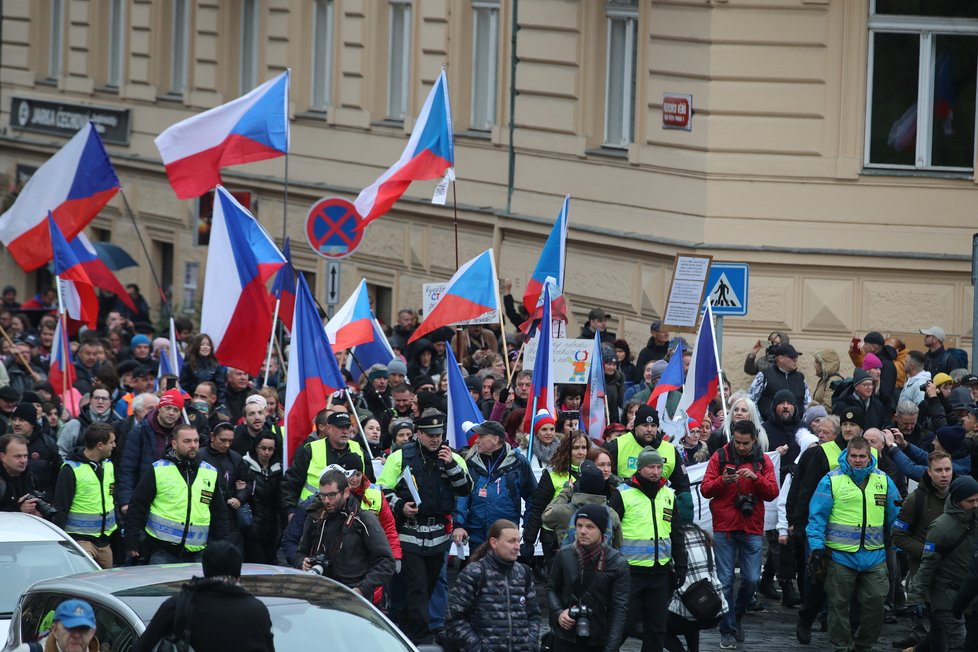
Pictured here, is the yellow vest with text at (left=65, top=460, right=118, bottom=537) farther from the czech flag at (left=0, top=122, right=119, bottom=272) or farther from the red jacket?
the czech flag at (left=0, top=122, right=119, bottom=272)

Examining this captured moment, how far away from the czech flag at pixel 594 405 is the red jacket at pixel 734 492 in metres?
2.48

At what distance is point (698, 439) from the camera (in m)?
15.2

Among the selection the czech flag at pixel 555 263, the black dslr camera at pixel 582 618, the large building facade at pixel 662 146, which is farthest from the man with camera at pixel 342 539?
the large building facade at pixel 662 146

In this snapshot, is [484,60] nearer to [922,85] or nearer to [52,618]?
[922,85]

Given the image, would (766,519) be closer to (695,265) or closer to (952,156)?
(695,265)

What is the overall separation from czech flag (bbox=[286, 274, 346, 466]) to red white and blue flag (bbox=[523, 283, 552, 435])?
1.45 metres

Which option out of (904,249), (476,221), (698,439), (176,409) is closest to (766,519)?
(698,439)

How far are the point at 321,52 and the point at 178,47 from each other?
475 cm

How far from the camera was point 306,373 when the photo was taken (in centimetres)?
1467

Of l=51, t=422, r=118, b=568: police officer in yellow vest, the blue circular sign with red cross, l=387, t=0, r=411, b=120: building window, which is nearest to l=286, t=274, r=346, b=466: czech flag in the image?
l=51, t=422, r=118, b=568: police officer in yellow vest

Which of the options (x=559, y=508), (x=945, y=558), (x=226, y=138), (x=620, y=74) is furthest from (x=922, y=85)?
(x=559, y=508)

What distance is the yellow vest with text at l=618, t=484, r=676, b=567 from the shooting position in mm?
12047

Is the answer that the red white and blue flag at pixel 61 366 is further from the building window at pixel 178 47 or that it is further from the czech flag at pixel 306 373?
the building window at pixel 178 47

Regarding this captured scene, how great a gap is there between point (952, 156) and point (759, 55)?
2.24 metres
